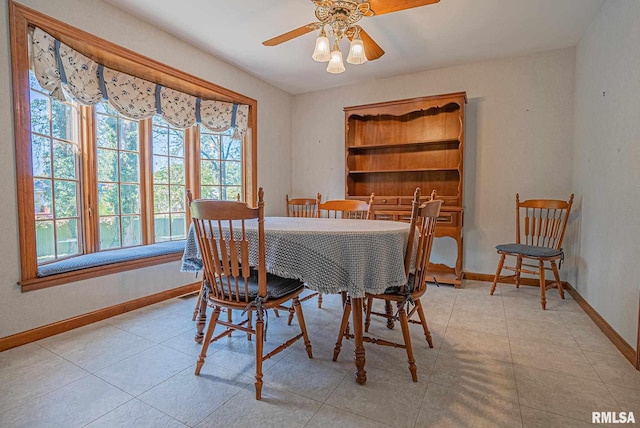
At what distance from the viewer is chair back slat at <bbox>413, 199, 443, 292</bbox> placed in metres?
1.61

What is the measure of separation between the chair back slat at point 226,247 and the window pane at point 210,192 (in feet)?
6.58

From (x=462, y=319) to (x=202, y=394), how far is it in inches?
74.5

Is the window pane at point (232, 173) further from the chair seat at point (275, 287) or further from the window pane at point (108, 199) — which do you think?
the chair seat at point (275, 287)

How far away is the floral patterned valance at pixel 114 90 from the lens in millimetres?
2082

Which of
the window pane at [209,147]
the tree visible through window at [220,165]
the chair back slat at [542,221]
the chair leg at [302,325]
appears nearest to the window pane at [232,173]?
the tree visible through window at [220,165]

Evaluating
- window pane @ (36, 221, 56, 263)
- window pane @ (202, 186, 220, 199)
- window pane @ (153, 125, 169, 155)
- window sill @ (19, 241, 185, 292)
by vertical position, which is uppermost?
window pane @ (153, 125, 169, 155)

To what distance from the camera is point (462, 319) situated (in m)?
2.42

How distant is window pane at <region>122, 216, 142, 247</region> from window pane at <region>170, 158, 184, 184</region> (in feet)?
1.73

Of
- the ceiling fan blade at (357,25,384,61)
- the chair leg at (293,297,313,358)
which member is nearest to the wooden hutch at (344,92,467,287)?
the ceiling fan blade at (357,25,384,61)

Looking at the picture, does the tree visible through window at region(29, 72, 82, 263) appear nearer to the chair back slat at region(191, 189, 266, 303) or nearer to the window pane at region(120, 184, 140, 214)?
the window pane at region(120, 184, 140, 214)

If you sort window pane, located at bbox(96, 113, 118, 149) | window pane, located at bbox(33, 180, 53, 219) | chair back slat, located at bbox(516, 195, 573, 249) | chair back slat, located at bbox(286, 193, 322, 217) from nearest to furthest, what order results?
window pane, located at bbox(33, 180, 53, 219) < window pane, located at bbox(96, 113, 118, 149) < chair back slat, located at bbox(516, 195, 573, 249) < chair back slat, located at bbox(286, 193, 322, 217)

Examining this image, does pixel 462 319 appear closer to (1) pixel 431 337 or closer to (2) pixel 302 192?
(1) pixel 431 337

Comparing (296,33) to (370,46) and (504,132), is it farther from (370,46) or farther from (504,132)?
(504,132)

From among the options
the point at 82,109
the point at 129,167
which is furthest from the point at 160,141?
the point at 82,109
